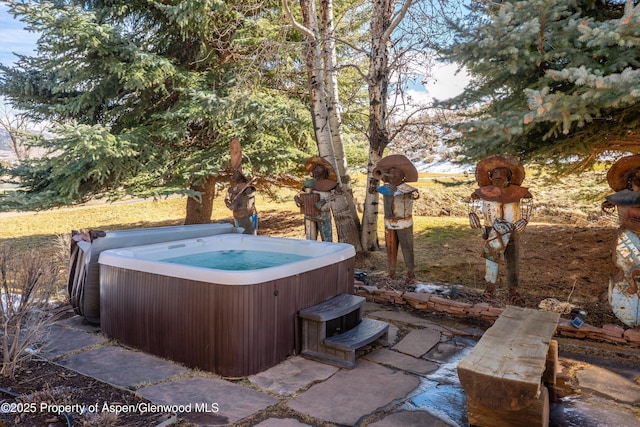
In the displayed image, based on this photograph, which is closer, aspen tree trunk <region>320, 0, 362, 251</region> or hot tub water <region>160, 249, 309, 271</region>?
hot tub water <region>160, 249, 309, 271</region>

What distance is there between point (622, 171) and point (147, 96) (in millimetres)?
7400

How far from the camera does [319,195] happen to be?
5426 millimetres

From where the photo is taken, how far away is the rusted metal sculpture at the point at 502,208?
4023 millimetres

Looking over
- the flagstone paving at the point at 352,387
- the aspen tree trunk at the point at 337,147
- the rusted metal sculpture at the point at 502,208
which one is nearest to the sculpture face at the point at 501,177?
the rusted metal sculpture at the point at 502,208

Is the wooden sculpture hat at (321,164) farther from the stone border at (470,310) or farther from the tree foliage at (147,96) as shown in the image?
the tree foliage at (147,96)

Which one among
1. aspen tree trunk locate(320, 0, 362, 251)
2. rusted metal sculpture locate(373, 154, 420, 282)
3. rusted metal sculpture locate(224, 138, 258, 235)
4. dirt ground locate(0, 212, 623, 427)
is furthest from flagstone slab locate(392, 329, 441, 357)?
rusted metal sculpture locate(224, 138, 258, 235)

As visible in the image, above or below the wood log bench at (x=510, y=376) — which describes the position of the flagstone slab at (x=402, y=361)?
below

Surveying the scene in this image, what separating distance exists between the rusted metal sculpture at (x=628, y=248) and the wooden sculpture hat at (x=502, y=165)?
76cm

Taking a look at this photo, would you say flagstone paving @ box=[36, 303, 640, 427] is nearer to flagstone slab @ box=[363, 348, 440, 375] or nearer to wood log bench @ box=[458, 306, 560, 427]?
flagstone slab @ box=[363, 348, 440, 375]

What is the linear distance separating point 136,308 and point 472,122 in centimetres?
316

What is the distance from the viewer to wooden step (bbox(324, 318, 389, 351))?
3.11 m

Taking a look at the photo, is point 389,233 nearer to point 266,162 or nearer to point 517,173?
point 517,173

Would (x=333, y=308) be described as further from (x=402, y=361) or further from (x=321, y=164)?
(x=321, y=164)

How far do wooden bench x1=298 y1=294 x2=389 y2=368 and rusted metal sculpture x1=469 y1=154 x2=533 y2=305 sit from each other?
146 cm
